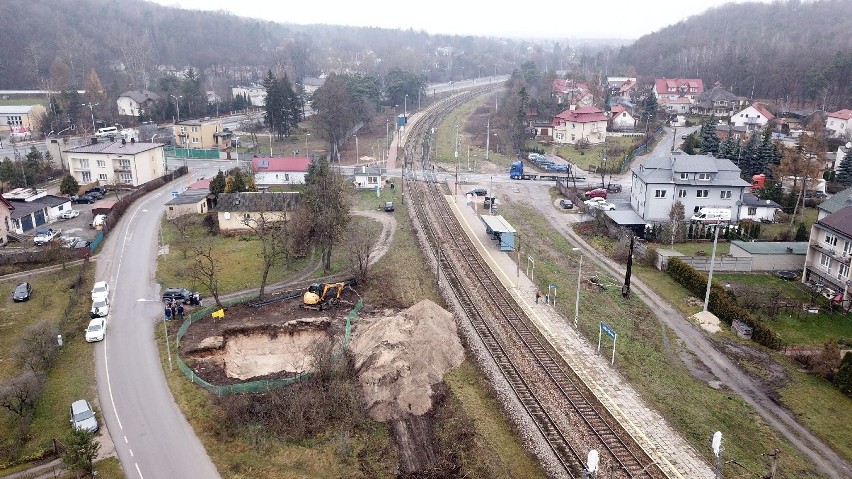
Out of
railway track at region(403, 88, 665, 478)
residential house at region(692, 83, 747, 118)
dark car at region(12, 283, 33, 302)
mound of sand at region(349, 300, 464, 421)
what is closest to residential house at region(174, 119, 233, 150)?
railway track at region(403, 88, 665, 478)

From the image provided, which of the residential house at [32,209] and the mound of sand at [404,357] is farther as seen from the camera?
the residential house at [32,209]

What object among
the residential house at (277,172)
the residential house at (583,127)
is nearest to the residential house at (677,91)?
the residential house at (583,127)

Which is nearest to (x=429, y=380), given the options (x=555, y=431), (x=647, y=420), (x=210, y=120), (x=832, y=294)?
(x=555, y=431)

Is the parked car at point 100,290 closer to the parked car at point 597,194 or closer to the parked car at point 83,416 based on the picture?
the parked car at point 83,416

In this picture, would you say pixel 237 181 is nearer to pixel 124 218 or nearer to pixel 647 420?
pixel 124 218

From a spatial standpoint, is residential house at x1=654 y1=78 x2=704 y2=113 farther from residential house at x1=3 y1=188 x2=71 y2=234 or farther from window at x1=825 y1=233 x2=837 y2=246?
residential house at x1=3 y1=188 x2=71 y2=234

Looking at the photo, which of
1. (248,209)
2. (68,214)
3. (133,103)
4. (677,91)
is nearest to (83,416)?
(248,209)
